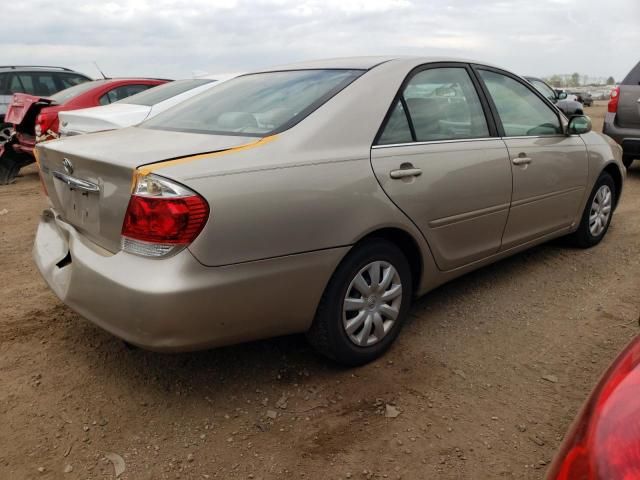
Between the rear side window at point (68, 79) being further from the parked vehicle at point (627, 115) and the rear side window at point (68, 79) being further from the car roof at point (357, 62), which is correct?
the parked vehicle at point (627, 115)

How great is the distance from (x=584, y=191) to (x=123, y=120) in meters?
4.16

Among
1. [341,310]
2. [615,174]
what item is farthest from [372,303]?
[615,174]

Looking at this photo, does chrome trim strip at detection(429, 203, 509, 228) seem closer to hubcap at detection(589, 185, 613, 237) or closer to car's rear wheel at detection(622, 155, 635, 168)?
hubcap at detection(589, 185, 613, 237)

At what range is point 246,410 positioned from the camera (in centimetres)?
255

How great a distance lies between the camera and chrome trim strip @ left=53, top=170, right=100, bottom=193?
2475 mm

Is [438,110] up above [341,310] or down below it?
above

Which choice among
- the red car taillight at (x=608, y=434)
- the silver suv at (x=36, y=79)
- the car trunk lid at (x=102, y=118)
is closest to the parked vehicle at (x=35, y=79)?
the silver suv at (x=36, y=79)

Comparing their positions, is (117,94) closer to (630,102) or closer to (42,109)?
(42,109)

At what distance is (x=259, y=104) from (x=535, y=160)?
1.84 metres

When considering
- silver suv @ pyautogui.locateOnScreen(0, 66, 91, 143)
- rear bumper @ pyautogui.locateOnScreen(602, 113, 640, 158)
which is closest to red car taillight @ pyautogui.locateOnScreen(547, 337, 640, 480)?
rear bumper @ pyautogui.locateOnScreen(602, 113, 640, 158)

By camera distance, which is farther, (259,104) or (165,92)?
(165,92)

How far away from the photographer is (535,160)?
3.67 m

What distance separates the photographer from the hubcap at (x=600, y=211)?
451cm

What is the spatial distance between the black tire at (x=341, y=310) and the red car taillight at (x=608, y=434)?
4.96 feet
